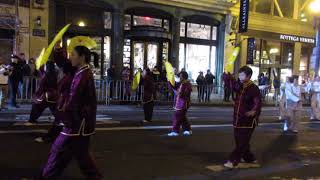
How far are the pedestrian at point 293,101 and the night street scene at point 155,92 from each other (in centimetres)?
4

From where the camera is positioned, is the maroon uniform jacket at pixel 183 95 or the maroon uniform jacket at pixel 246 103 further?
the maroon uniform jacket at pixel 183 95

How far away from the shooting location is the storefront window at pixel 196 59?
87.8ft

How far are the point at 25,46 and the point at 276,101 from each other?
1314cm

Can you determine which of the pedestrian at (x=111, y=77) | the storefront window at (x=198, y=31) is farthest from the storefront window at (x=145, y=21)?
the pedestrian at (x=111, y=77)

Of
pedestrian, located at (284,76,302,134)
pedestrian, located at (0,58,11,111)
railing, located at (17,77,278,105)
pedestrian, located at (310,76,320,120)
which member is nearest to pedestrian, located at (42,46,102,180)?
pedestrian, located at (284,76,302,134)

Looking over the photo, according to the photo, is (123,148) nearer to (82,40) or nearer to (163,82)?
(82,40)

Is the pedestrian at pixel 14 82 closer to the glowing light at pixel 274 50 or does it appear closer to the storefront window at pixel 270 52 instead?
the storefront window at pixel 270 52

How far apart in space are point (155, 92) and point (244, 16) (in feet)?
36.3

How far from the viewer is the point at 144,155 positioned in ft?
29.1

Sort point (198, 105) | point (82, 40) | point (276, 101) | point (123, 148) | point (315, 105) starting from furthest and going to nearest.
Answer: point (276, 101), point (198, 105), point (315, 105), point (123, 148), point (82, 40)

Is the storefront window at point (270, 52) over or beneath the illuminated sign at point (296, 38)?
beneath

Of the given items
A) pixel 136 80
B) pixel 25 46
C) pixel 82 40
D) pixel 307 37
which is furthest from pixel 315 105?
pixel 307 37

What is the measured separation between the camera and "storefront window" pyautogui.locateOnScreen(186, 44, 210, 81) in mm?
→ 26766

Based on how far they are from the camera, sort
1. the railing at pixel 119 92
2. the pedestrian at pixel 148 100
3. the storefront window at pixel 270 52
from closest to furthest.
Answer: the pedestrian at pixel 148 100, the railing at pixel 119 92, the storefront window at pixel 270 52
